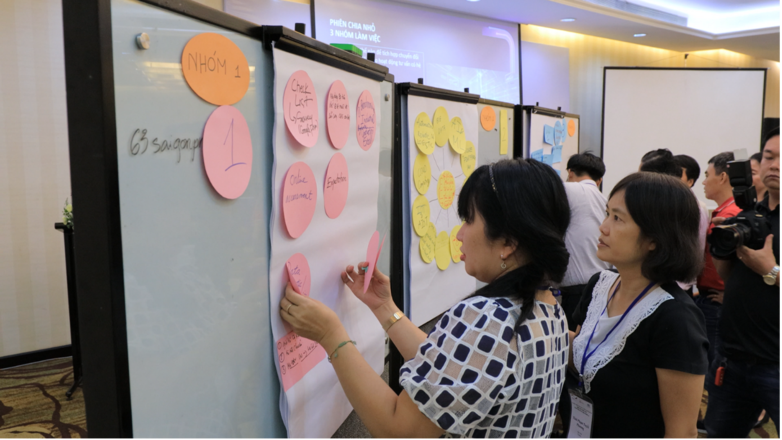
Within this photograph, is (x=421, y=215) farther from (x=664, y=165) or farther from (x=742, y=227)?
(x=664, y=165)

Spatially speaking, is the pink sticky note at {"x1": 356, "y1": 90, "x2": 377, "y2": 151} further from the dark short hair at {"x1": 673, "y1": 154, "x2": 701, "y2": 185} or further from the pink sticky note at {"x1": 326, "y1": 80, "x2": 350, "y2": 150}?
the dark short hair at {"x1": 673, "y1": 154, "x2": 701, "y2": 185}

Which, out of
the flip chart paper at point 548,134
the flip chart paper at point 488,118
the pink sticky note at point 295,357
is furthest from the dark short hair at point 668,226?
the flip chart paper at point 548,134

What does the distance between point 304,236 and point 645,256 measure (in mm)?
854

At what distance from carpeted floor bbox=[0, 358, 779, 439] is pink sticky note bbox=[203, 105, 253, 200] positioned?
6.57 feet

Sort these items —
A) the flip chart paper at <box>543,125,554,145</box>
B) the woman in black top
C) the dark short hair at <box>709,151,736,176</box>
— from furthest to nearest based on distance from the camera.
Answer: the flip chart paper at <box>543,125,554,145</box>, the dark short hair at <box>709,151,736,176</box>, the woman in black top

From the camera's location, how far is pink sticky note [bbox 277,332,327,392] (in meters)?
1.04

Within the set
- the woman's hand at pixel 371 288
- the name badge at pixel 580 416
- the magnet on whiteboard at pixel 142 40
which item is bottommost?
the name badge at pixel 580 416

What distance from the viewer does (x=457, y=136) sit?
2.35 metres

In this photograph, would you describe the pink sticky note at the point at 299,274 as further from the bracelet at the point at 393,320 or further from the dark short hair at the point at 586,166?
the dark short hair at the point at 586,166

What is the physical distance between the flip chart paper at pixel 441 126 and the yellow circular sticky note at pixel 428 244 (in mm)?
363

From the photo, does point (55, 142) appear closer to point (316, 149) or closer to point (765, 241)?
point (316, 149)

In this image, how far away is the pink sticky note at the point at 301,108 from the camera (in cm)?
102

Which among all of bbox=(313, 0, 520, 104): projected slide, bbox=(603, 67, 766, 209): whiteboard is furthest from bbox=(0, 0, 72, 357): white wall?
bbox=(603, 67, 766, 209): whiteboard

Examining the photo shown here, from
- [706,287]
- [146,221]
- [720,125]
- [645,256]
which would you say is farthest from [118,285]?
[720,125]
